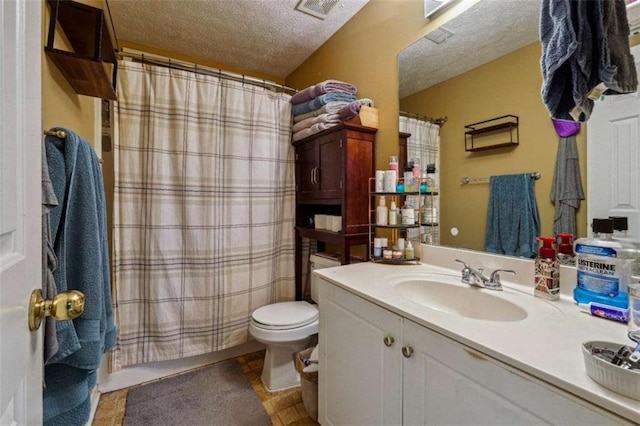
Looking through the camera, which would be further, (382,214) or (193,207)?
(193,207)

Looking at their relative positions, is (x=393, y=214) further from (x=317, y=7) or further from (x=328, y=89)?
(x=317, y=7)

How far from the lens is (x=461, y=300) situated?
113 cm

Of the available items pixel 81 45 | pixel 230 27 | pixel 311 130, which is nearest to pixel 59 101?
pixel 81 45

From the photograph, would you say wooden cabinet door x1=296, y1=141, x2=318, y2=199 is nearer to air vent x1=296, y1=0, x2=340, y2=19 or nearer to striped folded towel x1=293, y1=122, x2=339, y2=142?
striped folded towel x1=293, y1=122, x2=339, y2=142

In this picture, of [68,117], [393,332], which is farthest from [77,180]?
[393,332]

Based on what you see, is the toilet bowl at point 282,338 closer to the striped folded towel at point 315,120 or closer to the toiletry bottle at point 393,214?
the toiletry bottle at point 393,214

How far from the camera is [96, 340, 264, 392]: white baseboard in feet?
5.58

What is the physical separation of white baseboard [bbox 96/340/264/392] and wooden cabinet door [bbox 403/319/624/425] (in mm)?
1567

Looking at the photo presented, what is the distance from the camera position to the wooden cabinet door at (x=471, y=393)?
56 cm

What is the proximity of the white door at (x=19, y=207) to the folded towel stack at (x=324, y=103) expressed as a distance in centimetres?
139

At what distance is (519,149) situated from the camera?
1136 millimetres

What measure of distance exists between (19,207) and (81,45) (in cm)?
120

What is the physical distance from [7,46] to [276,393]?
1.84 metres

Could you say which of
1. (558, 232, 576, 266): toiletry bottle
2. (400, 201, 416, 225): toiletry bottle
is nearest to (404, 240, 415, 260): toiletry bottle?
(400, 201, 416, 225): toiletry bottle
